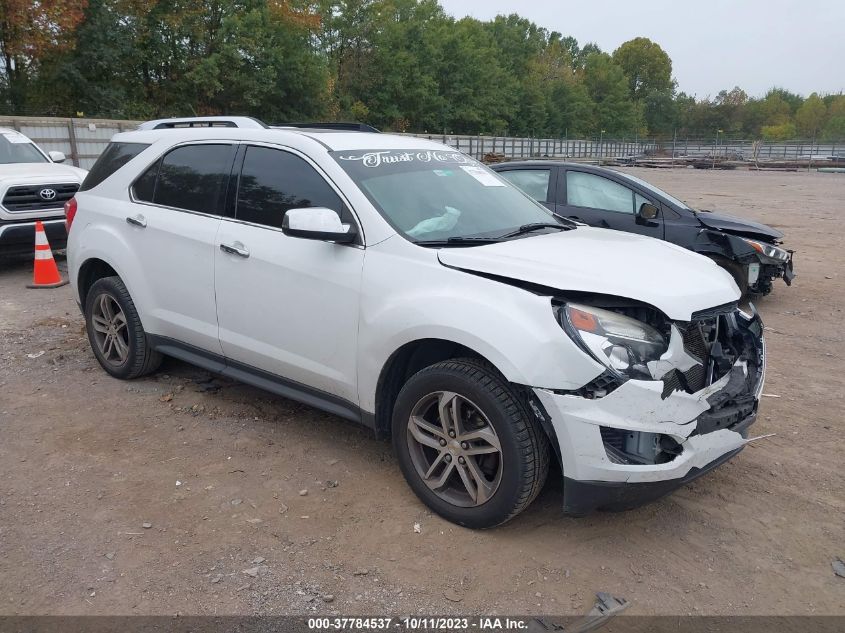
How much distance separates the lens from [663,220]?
7781mm

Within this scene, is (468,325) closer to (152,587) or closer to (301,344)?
(301,344)

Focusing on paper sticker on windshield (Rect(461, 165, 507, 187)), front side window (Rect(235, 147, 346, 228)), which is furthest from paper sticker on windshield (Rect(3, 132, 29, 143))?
paper sticker on windshield (Rect(461, 165, 507, 187))

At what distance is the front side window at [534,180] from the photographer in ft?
27.2

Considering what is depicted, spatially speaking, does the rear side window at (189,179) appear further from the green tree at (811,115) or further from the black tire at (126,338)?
the green tree at (811,115)

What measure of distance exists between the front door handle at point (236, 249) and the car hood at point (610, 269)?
4.39 feet

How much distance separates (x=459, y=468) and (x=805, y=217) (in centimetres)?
1721

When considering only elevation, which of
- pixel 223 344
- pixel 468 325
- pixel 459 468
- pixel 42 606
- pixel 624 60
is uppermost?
pixel 624 60

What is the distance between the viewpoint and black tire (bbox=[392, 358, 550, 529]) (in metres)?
3.07

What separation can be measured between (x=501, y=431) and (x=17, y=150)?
10.2 metres

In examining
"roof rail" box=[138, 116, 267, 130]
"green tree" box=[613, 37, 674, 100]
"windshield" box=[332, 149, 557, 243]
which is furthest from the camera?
"green tree" box=[613, 37, 674, 100]

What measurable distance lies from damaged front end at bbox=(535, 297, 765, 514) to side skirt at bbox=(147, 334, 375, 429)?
1214 mm

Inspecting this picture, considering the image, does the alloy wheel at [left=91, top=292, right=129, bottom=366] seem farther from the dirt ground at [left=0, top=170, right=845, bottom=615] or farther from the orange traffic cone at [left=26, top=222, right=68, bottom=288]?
the orange traffic cone at [left=26, top=222, right=68, bottom=288]

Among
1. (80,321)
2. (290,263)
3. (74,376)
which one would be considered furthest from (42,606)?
(80,321)

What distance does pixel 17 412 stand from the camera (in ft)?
15.7
